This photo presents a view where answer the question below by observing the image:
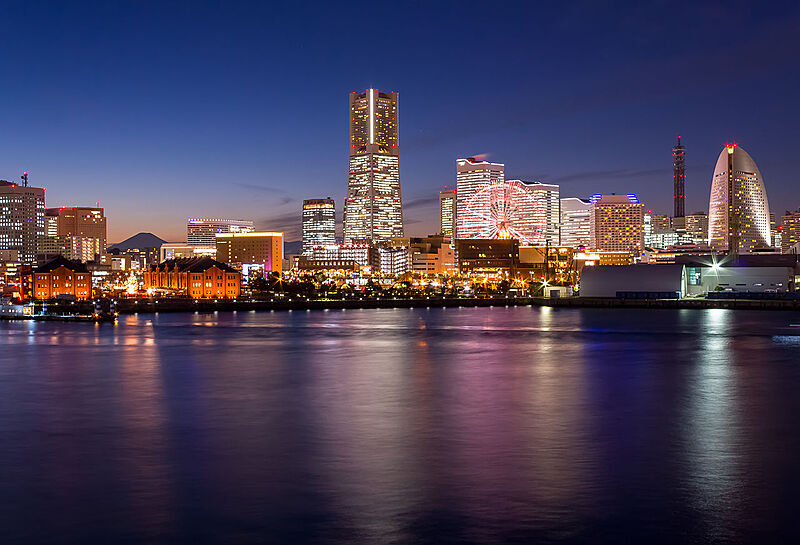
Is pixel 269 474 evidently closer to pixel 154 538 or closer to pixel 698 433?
pixel 154 538

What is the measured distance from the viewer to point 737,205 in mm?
179750

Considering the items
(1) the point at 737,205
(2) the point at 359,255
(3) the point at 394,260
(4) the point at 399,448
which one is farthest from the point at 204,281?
(1) the point at 737,205

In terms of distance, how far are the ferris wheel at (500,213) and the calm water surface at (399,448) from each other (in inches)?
5448

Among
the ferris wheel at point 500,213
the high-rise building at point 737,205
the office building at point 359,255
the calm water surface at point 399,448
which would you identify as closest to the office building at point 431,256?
the ferris wheel at point 500,213

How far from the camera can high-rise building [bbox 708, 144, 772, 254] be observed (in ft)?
582

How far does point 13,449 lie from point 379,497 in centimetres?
818

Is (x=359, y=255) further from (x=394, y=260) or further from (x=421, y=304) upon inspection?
(x=421, y=304)

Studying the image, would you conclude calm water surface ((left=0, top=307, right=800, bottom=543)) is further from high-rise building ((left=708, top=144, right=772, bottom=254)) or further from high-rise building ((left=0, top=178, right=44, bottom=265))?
high-rise building ((left=0, top=178, right=44, bottom=265))

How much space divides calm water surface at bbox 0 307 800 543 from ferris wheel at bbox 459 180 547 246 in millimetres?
138379

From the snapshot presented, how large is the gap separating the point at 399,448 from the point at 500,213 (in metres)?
160

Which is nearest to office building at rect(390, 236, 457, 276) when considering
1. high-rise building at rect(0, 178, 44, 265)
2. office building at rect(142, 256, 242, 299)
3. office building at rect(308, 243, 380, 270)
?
office building at rect(308, 243, 380, 270)

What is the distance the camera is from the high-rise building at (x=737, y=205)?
178 metres

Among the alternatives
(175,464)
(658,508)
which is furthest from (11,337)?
(658,508)

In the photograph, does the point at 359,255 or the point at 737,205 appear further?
the point at 359,255
